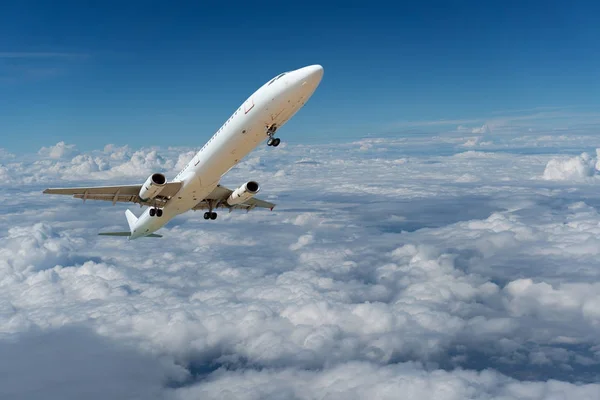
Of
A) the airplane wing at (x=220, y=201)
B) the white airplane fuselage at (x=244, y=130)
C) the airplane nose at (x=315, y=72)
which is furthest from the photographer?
the airplane wing at (x=220, y=201)

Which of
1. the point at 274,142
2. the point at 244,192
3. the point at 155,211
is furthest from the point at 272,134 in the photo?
the point at 155,211

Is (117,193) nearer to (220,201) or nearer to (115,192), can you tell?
(115,192)

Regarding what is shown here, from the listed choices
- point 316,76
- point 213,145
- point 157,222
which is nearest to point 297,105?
point 316,76

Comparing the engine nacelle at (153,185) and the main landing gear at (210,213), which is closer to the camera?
the engine nacelle at (153,185)

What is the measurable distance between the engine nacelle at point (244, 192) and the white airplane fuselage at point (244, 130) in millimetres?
4869

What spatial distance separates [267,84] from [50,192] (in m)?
25.0

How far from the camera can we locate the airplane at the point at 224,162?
1278 inches

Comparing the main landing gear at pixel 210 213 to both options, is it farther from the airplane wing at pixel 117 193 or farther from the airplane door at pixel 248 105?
the airplane door at pixel 248 105

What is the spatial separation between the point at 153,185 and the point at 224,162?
7.54 meters

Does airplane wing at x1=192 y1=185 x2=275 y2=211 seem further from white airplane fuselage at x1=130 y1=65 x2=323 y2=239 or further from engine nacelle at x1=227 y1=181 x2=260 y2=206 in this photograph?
white airplane fuselage at x1=130 y1=65 x2=323 y2=239

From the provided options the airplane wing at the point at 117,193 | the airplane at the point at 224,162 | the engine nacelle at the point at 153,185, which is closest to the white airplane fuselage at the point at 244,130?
the airplane at the point at 224,162

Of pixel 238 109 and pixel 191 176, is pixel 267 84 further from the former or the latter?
pixel 191 176

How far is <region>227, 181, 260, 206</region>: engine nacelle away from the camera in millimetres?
48219

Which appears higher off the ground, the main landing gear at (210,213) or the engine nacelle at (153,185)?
the engine nacelle at (153,185)
